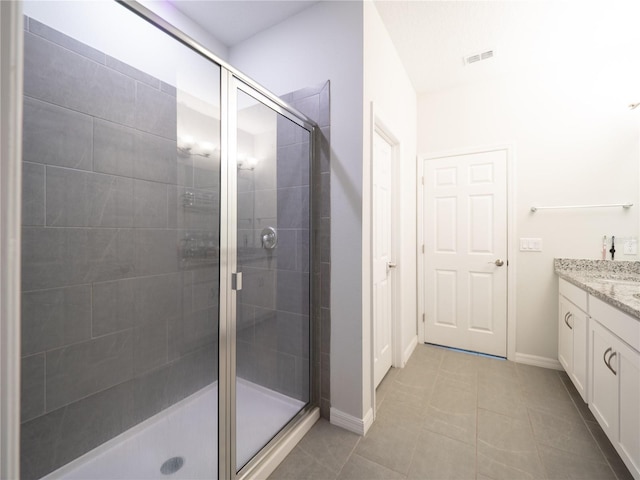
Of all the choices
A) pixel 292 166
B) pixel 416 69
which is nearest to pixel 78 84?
pixel 292 166

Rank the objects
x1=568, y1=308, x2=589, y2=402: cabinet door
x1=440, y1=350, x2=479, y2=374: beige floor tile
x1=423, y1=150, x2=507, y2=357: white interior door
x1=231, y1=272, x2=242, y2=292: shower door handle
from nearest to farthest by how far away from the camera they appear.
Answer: x1=231, y1=272, x2=242, y2=292: shower door handle → x1=568, y1=308, x2=589, y2=402: cabinet door → x1=440, y1=350, x2=479, y2=374: beige floor tile → x1=423, y1=150, x2=507, y2=357: white interior door

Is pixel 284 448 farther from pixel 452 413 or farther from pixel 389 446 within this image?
pixel 452 413

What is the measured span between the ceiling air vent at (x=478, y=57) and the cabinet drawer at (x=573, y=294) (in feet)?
6.48

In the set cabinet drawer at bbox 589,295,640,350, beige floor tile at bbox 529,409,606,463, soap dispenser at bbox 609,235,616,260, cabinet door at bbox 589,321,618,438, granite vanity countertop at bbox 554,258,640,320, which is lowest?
beige floor tile at bbox 529,409,606,463

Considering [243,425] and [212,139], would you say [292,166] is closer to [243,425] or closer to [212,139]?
[212,139]

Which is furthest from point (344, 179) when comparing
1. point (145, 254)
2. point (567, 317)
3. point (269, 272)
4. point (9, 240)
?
point (567, 317)

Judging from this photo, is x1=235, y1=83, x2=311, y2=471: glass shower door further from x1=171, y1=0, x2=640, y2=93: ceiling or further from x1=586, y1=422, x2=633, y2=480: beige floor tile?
x1=586, y1=422, x2=633, y2=480: beige floor tile

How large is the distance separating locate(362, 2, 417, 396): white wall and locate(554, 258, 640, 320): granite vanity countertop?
48.3 inches

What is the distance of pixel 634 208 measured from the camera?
2.20 meters

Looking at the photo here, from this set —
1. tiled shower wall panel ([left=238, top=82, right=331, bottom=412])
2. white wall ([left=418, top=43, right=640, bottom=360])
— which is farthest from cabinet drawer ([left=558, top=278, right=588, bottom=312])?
tiled shower wall panel ([left=238, top=82, right=331, bottom=412])

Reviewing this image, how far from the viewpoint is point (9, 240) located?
1.54 ft

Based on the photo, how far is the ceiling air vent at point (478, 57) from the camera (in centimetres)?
229

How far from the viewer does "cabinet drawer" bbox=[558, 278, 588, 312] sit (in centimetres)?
182

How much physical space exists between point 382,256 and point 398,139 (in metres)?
1.05
